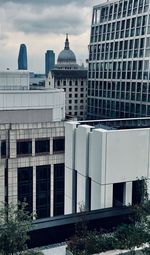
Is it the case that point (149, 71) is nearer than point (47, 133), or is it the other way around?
point (47, 133)

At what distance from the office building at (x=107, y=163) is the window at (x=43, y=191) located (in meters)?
14.1

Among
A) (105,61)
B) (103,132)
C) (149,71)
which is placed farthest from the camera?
(105,61)

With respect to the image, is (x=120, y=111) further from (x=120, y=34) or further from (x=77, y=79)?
(x=77, y=79)

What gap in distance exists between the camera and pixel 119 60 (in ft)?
271

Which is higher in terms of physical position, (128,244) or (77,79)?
(77,79)

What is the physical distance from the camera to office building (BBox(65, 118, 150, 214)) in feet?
85.5

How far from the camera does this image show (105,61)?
290 feet

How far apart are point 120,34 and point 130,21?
4.15 meters

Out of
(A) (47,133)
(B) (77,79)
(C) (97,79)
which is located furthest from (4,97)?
(B) (77,79)

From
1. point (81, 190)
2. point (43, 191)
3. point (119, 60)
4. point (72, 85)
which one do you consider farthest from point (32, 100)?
point (72, 85)

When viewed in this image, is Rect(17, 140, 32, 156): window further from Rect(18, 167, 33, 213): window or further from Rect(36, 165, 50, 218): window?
Rect(36, 165, 50, 218): window

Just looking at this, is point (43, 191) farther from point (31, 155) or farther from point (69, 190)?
point (69, 190)

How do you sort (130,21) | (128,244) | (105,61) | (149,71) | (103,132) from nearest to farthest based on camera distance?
1. (128,244)
2. (103,132)
3. (149,71)
4. (130,21)
5. (105,61)

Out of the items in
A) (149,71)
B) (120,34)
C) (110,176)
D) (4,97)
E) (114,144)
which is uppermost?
(120,34)
